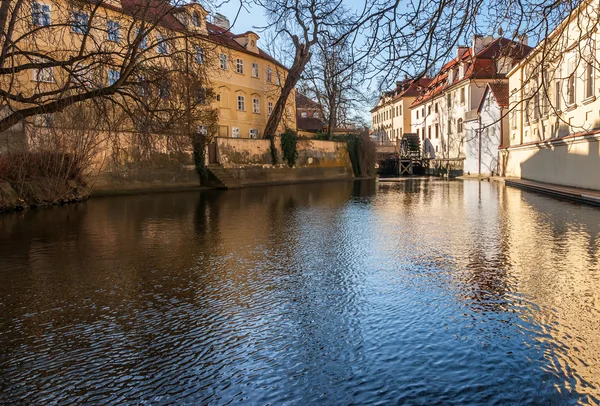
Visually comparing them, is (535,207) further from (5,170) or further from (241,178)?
(241,178)

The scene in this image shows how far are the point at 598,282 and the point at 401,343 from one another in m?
3.44

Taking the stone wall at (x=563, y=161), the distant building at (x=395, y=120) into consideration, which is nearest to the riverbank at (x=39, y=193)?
the stone wall at (x=563, y=161)

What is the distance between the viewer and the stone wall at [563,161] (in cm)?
1995

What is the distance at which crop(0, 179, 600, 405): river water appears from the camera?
11.1 ft

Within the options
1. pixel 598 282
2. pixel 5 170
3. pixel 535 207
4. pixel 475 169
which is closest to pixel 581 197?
pixel 535 207

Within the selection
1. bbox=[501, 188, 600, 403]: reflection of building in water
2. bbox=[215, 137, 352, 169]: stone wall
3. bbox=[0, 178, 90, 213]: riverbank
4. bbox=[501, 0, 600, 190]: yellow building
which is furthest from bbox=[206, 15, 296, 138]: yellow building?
bbox=[501, 188, 600, 403]: reflection of building in water

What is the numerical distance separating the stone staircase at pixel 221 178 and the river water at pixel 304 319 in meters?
20.1

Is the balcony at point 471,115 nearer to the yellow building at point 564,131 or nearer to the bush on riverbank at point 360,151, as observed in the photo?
the bush on riverbank at point 360,151

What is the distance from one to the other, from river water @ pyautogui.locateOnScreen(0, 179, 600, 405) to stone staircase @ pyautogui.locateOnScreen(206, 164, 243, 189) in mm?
20099

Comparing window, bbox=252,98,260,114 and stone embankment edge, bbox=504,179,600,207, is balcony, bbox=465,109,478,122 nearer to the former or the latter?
stone embankment edge, bbox=504,179,600,207

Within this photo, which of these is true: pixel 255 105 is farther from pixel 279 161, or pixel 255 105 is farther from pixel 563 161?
pixel 563 161

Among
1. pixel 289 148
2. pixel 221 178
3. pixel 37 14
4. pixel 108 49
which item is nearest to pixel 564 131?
pixel 221 178

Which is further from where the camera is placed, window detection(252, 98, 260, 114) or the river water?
window detection(252, 98, 260, 114)

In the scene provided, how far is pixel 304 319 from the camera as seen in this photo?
4.80 m
